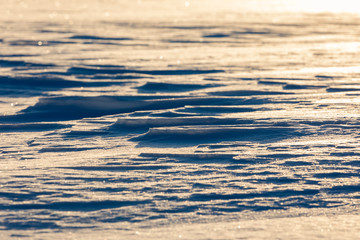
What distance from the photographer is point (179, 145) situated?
12.0 feet

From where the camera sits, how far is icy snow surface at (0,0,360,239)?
2598mm

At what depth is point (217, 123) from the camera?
4.13 m

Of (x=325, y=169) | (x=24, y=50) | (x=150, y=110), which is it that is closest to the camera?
(x=325, y=169)

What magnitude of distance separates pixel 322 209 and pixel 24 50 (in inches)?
243

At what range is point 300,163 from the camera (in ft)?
10.7

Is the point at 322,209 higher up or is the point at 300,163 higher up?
the point at 300,163

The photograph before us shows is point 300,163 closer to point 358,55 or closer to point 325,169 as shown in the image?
point 325,169

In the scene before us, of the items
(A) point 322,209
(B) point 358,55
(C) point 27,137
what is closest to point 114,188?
(A) point 322,209

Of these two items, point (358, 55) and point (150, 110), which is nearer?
point (150, 110)

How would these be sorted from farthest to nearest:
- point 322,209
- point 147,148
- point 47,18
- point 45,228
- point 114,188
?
point 47,18, point 147,148, point 114,188, point 322,209, point 45,228

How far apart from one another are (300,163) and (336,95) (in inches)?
75.7

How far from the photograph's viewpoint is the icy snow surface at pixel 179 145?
8.52 ft

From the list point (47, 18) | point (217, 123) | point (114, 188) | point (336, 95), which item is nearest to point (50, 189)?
point (114, 188)

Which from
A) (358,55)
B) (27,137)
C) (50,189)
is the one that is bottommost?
(50,189)
